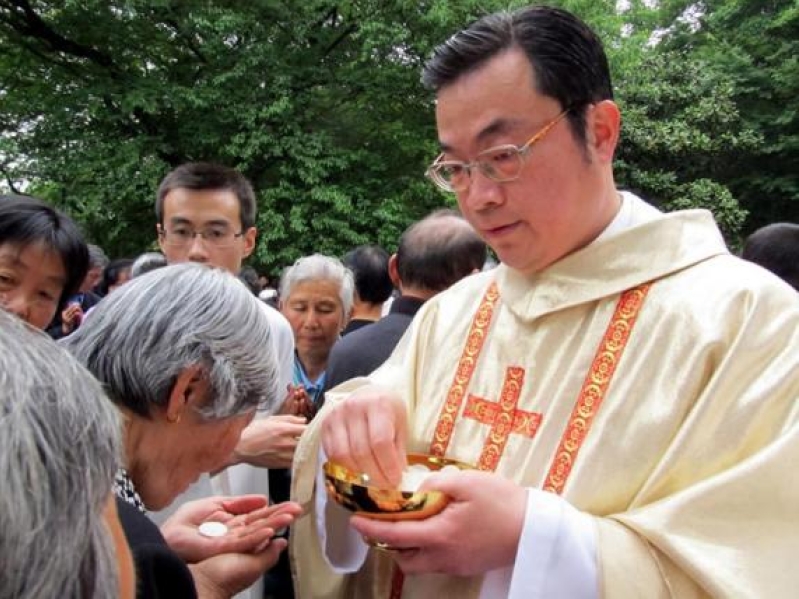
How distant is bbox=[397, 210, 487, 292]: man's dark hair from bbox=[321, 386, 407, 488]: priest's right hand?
163 centimetres

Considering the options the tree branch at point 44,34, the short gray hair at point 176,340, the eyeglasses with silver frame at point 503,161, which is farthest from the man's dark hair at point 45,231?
the tree branch at point 44,34

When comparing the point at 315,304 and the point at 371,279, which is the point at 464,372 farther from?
the point at 371,279

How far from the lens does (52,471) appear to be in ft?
2.82

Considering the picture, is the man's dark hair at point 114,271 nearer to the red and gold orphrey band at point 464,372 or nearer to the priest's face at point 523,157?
the red and gold orphrey band at point 464,372

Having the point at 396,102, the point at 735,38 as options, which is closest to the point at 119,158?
the point at 396,102

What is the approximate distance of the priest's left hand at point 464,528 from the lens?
5.09 feet

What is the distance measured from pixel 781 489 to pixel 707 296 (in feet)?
1.49

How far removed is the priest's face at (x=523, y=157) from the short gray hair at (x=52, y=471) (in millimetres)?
1143

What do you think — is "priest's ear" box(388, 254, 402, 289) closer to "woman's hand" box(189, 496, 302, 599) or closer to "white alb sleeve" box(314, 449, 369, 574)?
"white alb sleeve" box(314, 449, 369, 574)

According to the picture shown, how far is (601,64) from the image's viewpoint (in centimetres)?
197

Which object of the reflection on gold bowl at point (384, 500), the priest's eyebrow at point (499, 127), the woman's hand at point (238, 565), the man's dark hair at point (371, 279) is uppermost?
the priest's eyebrow at point (499, 127)

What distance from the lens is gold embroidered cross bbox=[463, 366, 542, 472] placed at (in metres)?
1.93

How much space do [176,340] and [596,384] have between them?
37.5 inches

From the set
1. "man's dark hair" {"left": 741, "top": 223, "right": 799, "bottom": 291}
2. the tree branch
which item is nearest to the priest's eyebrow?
"man's dark hair" {"left": 741, "top": 223, "right": 799, "bottom": 291}
